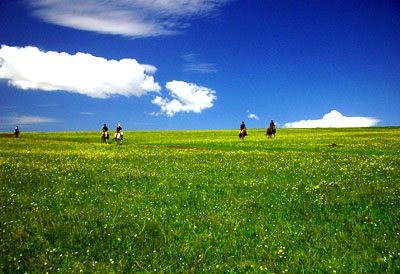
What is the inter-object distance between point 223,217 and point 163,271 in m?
4.58

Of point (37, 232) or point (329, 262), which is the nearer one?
point (329, 262)

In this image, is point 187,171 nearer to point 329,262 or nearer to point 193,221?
point 193,221

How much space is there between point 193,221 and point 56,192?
7.62m

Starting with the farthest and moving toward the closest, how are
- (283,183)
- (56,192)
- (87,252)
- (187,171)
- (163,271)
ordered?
(187,171) → (283,183) → (56,192) → (87,252) → (163,271)

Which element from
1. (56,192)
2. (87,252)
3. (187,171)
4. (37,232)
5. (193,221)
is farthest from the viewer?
(187,171)

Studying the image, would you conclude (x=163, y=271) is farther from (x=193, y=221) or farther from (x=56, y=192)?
(x=56, y=192)

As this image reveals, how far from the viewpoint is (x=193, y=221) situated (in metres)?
12.6

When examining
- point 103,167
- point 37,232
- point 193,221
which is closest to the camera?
point 37,232

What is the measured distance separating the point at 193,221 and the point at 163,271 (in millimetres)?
3935

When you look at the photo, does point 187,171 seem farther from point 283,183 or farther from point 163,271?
point 163,271

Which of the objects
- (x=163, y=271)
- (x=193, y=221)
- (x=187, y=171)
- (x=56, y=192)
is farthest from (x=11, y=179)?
(x=163, y=271)

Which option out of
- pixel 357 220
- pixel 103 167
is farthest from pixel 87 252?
pixel 103 167

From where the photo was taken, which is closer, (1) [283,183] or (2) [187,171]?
(1) [283,183]

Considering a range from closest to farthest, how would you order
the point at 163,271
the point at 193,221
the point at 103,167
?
1. the point at 163,271
2. the point at 193,221
3. the point at 103,167
